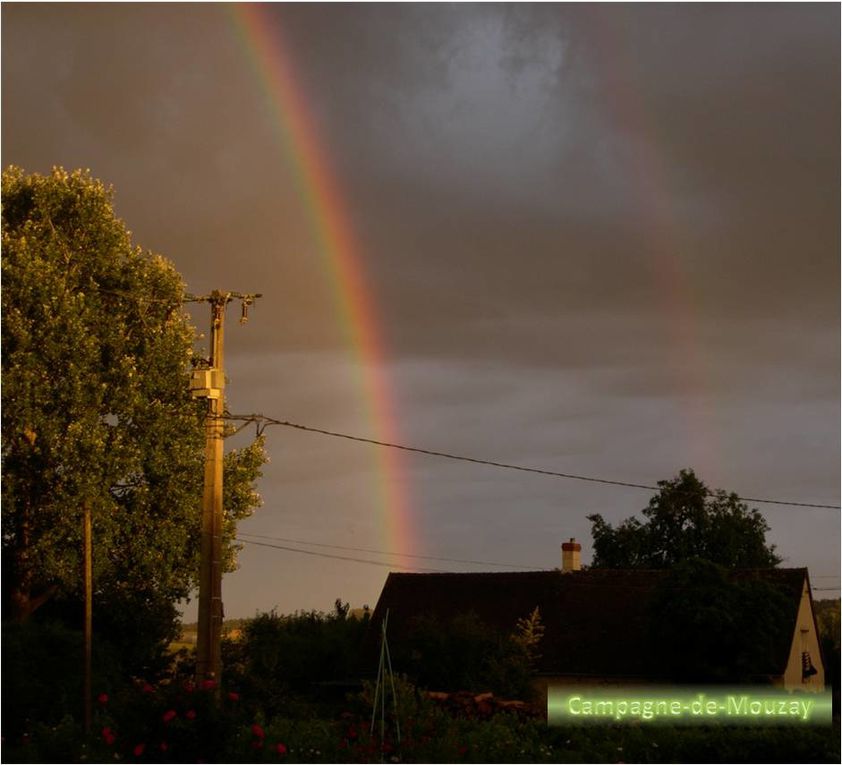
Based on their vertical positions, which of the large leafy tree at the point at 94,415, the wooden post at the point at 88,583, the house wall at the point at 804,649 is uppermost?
the large leafy tree at the point at 94,415

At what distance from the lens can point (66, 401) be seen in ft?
104

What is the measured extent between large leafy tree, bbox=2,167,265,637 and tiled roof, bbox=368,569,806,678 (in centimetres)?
1165

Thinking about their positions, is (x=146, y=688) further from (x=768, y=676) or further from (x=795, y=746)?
(x=768, y=676)

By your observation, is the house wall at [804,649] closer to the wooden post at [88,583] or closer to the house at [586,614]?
the house at [586,614]

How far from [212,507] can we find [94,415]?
41.9 feet

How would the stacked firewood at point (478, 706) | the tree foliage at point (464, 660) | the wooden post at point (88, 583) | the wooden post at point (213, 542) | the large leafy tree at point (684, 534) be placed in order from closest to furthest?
the wooden post at point (213, 542) → the stacked firewood at point (478, 706) → the wooden post at point (88, 583) → the tree foliage at point (464, 660) → the large leafy tree at point (684, 534)

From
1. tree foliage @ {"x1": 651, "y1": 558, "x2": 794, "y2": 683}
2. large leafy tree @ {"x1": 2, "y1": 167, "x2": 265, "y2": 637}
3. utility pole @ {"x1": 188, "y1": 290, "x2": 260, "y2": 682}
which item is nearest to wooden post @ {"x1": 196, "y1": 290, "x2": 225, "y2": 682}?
utility pole @ {"x1": 188, "y1": 290, "x2": 260, "y2": 682}

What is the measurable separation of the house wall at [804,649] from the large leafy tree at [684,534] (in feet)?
80.5

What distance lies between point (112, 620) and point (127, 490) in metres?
4.66

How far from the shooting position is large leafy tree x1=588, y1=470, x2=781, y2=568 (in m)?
70.6

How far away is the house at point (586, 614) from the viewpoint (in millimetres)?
39906

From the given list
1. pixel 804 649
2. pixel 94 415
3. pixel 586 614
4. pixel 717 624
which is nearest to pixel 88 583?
pixel 94 415

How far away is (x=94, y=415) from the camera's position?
32.1 m

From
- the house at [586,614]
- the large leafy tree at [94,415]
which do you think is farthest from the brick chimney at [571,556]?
the large leafy tree at [94,415]
